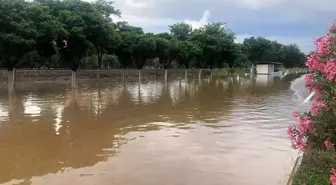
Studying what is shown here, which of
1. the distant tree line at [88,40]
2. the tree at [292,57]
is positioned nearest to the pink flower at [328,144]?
the distant tree line at [88,40]

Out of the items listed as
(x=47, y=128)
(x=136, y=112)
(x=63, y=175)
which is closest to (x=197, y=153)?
(x=63, y=175)

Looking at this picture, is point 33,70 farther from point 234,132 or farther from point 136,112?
point 234,132

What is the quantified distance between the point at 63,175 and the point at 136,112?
7.66 metres

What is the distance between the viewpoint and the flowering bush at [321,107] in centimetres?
434

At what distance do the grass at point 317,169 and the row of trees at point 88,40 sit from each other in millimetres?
17341

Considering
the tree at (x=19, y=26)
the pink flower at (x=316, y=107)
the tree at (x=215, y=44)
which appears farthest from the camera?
the tree at (x=215, y=44)

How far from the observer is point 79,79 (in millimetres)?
35719

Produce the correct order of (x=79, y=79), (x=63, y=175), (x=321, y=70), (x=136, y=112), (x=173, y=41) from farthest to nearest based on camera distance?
(x=173, y=41)
(x=79, y=79)
(x=136, y=112)
(x=63, y=175)
(x=321, y=70)

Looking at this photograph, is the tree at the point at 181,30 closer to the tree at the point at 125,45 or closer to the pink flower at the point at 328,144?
the tree at the point at 125,45

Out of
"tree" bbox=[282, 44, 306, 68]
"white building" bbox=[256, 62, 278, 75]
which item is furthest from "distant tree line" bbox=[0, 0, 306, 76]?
"tree" bbox=[282, 44, 306, 68]

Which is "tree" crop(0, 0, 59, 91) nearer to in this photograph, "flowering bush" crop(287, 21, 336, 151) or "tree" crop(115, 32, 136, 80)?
"tree" crop(115, 32, 136, 80)

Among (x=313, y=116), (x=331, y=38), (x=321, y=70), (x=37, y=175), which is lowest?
(x=37, y=175)

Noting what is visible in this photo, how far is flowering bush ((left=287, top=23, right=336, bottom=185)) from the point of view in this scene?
4340 millimetres

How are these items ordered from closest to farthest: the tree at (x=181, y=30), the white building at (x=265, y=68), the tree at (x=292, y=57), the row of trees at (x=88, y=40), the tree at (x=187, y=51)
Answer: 1. the row of trees at (x=88, y=40)
2. the tree at (x=187, y=51)
3. the tree at (x=181, y=30)
4. the white building at (x=265, y=68)
5. the tree at (x=292, y=57)
